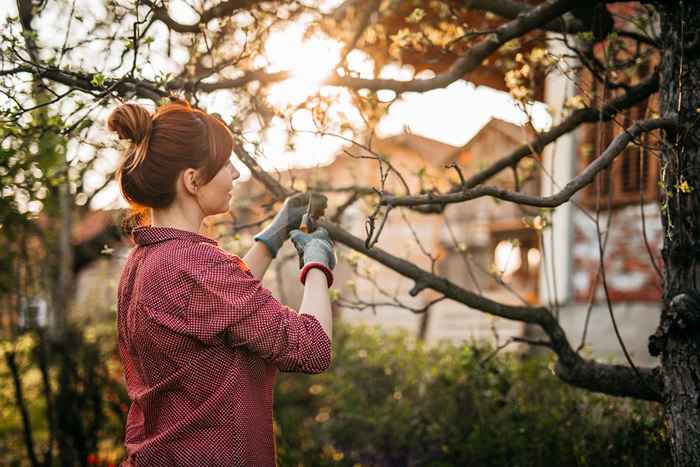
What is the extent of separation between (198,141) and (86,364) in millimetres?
4212

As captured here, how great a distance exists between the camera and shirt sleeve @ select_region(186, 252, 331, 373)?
1.73 m

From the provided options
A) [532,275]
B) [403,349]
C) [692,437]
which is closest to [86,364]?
[403,349]

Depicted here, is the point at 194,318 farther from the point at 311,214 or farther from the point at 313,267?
the point at 311,214

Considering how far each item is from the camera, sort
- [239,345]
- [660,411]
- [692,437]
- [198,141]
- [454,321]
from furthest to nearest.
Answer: [454,321] < [660,411] < [692,437] < [198,141] < [239,345]

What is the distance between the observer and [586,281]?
26.1 feet

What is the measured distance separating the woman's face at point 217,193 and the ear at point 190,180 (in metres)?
0.02

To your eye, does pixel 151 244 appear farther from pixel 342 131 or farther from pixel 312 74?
pixel 342 131

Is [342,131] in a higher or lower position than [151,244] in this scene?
higher

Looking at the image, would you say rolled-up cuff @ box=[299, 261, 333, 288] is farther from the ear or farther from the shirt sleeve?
the ear

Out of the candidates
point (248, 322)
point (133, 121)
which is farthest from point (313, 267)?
point (133, 121)

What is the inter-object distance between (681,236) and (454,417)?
8.15ft

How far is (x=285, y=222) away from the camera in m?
2.29

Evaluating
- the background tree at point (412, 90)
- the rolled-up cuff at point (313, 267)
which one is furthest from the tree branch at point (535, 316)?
the rolled-up cuff at point (313, 267)

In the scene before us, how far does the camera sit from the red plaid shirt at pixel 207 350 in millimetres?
1744
